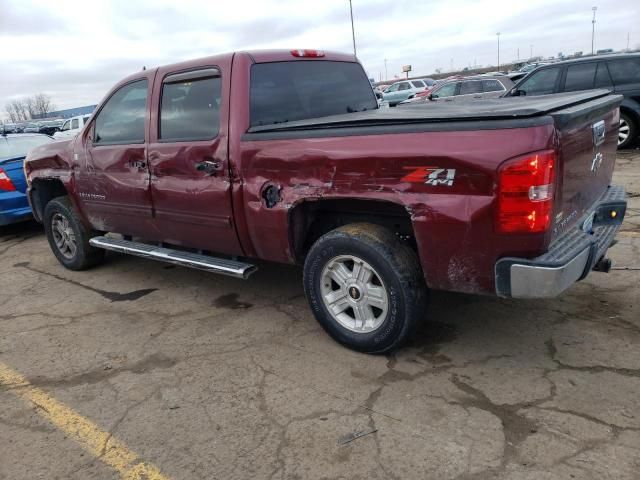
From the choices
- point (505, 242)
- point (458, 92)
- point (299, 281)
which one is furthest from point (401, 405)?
point (458, 92)

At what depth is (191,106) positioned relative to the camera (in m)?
4.07

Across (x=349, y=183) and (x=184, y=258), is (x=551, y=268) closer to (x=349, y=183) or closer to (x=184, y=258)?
(x=349, y=183)

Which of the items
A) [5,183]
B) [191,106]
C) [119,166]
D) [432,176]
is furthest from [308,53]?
[5,183]

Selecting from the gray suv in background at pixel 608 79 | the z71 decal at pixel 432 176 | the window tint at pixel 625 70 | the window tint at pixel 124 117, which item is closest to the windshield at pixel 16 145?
the window tint at pixel 124 117

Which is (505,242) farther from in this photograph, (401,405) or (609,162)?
(609,162)

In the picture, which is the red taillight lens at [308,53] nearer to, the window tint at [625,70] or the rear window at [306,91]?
the rear window at [306,91]

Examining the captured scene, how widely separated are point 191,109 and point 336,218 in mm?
1452

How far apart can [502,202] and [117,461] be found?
7.46 feet

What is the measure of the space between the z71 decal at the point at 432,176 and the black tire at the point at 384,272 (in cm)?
47

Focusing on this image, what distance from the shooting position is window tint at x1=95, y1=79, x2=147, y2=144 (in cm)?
450

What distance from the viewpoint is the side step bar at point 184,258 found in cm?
387

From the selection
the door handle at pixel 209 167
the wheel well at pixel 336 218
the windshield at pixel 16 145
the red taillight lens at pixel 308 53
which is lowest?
the wheel well at pixel 336 218

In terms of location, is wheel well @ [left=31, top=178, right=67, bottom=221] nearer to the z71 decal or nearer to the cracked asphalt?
the cracked asphalt

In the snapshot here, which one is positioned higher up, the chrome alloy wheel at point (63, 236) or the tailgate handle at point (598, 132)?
the tailgate handle at point (598, 132)
